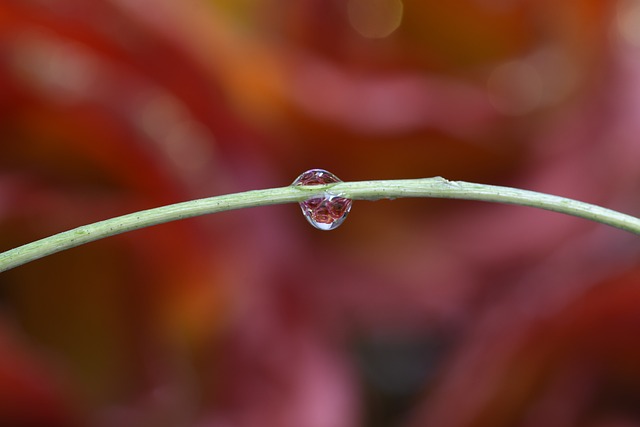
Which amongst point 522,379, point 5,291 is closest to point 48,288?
point 5,291

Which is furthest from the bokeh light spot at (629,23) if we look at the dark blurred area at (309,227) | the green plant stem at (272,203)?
the green plant stem at (272,203)

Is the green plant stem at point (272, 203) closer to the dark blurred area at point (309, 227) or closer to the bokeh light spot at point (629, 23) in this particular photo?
the dark blurred area at point (309, 227)

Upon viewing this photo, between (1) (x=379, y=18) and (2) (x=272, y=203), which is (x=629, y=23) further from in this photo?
(2) (x=272, y=203)

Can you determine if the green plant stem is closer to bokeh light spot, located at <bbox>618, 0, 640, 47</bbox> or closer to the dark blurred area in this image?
the dark blurred area

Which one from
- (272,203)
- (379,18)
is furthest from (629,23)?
(272,203)

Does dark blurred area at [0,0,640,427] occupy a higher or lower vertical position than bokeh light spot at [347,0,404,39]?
lower

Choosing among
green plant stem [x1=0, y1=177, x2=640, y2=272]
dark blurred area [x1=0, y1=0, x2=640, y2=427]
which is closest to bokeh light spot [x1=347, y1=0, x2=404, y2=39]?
dark blurred area [x1=0, y1=0, x2=640, y2=427]

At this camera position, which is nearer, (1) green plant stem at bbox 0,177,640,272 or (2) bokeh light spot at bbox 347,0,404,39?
(1) green plant stem at bbox 0,177,640,272

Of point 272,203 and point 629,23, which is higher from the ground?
point 629,23
